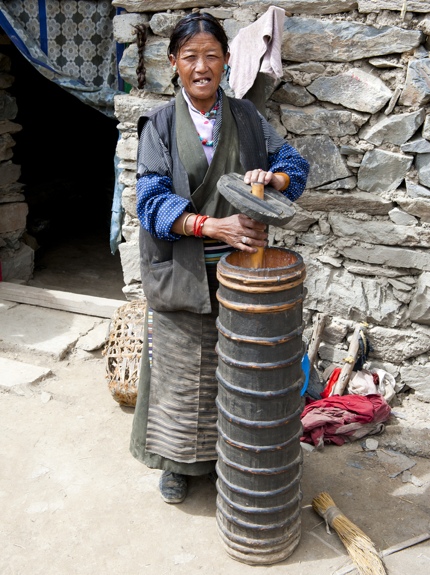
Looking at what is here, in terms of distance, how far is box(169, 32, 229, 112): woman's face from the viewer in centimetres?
256

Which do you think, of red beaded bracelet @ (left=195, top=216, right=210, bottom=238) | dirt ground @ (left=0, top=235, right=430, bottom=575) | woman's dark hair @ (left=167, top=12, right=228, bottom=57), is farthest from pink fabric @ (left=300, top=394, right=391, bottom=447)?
woman's dark hair @ (left=167, top=12, right=228, bottom=57)

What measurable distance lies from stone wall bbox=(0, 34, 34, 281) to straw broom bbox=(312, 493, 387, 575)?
12.1ft

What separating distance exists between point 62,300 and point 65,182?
3764mm

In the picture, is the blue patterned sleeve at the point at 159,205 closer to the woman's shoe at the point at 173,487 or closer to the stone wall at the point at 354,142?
the woman's shoe at the point at 173,487

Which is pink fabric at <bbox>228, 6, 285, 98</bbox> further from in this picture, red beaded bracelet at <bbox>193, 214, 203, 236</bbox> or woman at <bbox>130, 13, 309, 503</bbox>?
red beaded bracelet at <bbox>193, 214, 203, 236</bbox>

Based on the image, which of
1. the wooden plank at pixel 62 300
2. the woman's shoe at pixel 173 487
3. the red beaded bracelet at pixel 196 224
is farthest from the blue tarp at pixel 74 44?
the red beaded bracelet at pixel 196 224

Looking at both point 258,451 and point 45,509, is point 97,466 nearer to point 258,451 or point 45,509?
point 45,509

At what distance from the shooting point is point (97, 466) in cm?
340

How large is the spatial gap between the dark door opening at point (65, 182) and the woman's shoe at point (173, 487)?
2818 millimetres

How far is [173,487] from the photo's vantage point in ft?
10.2

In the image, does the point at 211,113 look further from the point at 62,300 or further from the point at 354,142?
the point at 62,300

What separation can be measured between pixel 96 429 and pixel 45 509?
0.74m

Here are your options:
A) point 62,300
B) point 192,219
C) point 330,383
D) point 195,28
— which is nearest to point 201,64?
point 195,28

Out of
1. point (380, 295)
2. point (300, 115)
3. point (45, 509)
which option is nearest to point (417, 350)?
point (380, 295)
